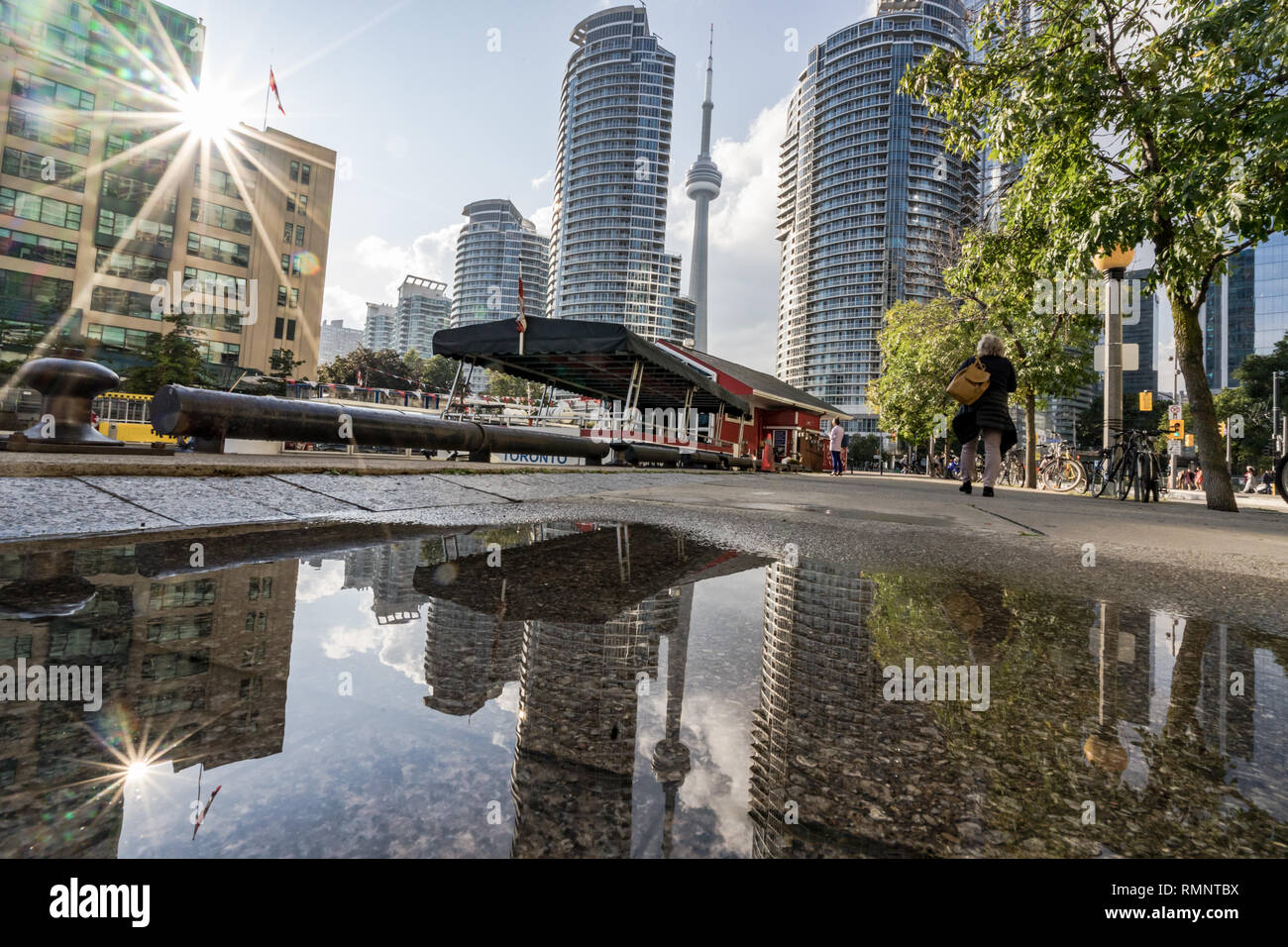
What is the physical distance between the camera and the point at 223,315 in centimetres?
4828

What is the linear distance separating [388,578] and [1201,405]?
10.5m

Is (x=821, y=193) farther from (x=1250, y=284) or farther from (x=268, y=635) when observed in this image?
(x=268, y=635)

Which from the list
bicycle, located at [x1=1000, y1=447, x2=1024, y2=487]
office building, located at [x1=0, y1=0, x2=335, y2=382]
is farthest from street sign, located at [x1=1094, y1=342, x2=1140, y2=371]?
office building, located at [x1=0, y1=0, x2=335, y2=382]

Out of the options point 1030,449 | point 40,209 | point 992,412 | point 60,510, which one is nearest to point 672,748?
point 60,510

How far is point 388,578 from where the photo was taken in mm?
1906

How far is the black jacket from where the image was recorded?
7203 mm

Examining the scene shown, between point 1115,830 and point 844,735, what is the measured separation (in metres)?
0.34

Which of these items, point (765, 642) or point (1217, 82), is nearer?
point (765, 642)

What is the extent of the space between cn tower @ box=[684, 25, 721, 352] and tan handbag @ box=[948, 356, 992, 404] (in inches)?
3970

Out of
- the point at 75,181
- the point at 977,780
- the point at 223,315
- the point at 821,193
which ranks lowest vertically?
the point at 977,780

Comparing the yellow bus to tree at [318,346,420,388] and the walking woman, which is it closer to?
the walking woman

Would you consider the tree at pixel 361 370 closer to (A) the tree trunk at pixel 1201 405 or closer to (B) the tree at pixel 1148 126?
(B) the tree at pixel 1148 126

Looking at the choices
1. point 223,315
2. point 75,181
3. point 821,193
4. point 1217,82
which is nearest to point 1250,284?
point 821,193

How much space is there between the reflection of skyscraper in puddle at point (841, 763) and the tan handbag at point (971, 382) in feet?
21.9
